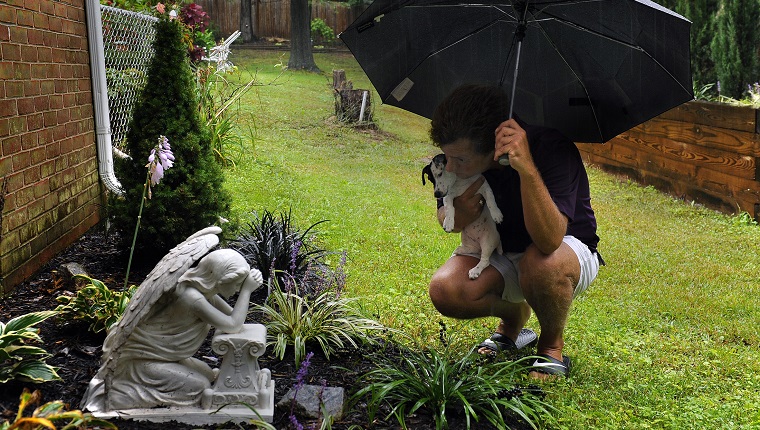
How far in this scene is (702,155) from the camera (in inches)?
330

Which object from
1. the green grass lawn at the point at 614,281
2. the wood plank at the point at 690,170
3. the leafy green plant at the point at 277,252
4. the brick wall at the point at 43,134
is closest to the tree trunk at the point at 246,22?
the green grass lawn at the point at 614,281

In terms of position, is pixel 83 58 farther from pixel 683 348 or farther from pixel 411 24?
pixel 683 348

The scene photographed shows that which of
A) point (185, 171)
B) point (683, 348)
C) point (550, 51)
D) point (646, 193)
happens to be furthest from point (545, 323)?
point (646, 193)

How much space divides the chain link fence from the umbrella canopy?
310 cm

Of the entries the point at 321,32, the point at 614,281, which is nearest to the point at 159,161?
the point at 614,281

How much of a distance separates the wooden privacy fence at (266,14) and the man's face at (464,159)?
25688 millimetres

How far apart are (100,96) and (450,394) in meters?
4.23

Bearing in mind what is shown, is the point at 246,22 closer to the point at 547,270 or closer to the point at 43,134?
the point at 43,134

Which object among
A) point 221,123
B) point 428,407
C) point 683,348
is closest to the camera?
point 428,407

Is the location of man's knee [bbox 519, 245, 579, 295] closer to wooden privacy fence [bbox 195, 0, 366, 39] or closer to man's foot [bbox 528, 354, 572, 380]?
man's foot [bbox 528, 354, 572, 380]

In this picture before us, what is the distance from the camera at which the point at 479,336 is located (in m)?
4.30

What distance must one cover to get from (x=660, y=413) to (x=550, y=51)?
6.48ft

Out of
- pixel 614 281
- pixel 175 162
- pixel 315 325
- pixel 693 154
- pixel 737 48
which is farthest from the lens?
pixel 737 48

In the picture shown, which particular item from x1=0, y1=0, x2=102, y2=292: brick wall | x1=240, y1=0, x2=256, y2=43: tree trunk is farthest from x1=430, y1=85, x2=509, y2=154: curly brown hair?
x1=240, y1=0, x2=256, y2=43: tree trunk
